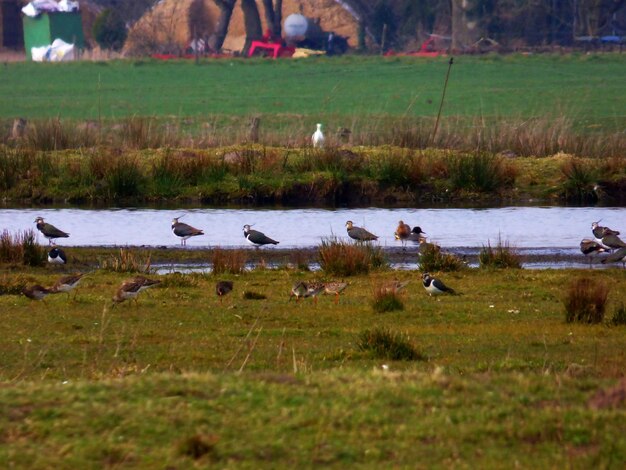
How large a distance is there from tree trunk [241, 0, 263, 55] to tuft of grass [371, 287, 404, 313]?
67686 mm

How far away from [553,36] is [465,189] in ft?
183

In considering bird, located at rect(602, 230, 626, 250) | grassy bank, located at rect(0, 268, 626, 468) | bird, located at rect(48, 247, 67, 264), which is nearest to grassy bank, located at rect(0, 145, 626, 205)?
bird, located at rect(602, 230, 626, 250)

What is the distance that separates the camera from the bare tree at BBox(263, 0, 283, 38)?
290ft

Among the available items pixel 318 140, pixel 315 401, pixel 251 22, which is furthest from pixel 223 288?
pixel 251 22

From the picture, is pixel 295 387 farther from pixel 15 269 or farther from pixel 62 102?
pixel 62 102

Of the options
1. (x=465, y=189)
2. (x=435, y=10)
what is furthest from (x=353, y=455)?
(x=435, y=10)

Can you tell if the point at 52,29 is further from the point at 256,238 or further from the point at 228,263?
the point at 228,263

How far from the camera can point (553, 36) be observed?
85.2 meters

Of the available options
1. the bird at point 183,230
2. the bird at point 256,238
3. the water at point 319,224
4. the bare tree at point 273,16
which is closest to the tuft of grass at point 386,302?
the bird at point 256,238

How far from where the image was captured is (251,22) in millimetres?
84688

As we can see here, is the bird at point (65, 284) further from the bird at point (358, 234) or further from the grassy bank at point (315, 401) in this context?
the bird at point (358, 234)

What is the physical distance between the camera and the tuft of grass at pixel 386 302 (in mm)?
16016

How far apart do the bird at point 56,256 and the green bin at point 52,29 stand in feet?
218

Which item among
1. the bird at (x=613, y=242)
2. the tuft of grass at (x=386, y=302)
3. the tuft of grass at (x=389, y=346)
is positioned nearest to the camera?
the tuft of grass at (x=389, y=346)
